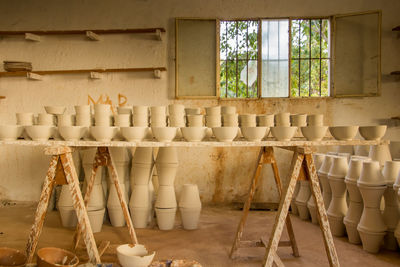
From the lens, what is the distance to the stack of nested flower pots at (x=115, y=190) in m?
3.14

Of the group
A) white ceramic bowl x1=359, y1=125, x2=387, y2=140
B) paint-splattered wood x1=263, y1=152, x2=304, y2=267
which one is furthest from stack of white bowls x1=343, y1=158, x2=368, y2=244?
paint-splattered wood x1=263, y1=152, x2=304, y2=267

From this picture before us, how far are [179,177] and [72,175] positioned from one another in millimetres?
2193

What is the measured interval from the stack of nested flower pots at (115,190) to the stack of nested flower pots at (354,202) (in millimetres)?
2109

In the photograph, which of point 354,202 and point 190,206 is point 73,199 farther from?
point 354,202

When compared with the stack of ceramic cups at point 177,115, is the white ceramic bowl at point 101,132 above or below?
below

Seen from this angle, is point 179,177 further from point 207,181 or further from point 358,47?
point 358,47

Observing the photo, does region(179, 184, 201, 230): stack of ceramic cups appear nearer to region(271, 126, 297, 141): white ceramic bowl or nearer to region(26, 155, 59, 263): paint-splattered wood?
region(271, 126, 297, 141): white ceramic bowl

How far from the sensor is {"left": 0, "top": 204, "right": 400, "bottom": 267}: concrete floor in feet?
7.97

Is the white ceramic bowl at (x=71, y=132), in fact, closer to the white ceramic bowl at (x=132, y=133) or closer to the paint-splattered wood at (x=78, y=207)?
the paint-splattered wood at (x=78, y=207)

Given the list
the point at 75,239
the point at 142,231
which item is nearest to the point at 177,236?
the point at 142,231

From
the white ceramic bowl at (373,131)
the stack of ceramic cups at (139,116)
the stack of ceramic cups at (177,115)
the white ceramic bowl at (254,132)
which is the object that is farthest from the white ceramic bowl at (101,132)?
the white ceramic bowl at (373,131)

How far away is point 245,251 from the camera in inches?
102

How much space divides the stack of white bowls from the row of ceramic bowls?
614 mm

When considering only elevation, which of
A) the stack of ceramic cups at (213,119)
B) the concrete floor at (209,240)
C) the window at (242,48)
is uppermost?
the window at (242,48)
